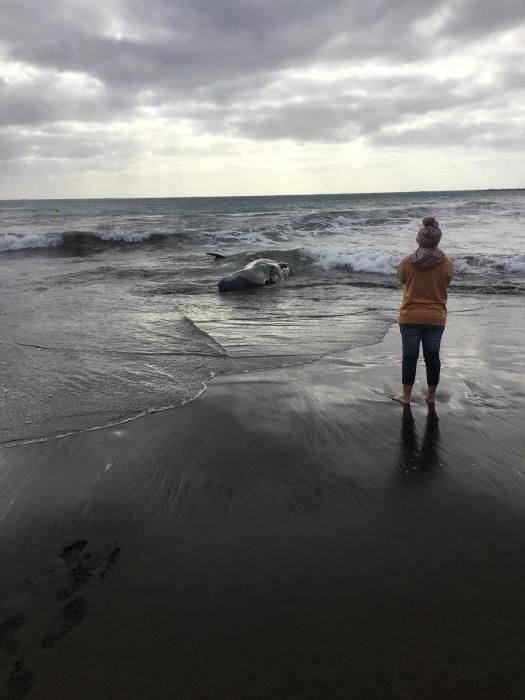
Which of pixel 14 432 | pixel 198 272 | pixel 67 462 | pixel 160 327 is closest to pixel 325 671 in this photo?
pixel 67 462

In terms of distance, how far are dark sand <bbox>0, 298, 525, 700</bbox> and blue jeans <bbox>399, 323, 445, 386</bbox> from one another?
0.44 metres

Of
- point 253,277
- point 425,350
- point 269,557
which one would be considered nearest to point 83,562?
point 269,557

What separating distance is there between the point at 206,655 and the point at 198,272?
1452cm

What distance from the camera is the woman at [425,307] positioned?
463cm

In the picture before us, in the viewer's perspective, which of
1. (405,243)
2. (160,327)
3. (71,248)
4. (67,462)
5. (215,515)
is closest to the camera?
(215,515)

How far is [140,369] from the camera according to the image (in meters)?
5.73

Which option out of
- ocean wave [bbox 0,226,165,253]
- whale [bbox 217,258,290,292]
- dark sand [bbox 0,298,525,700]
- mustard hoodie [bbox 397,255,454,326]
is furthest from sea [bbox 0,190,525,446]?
ocean wave [bbox 0,226,165,253]

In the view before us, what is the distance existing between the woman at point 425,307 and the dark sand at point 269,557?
1.52 feet

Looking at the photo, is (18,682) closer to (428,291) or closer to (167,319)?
(428,291)

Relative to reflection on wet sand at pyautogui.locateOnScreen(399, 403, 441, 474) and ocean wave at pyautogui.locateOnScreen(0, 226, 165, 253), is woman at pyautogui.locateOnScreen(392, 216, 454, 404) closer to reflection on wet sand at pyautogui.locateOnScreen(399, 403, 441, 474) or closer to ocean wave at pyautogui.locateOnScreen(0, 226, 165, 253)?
reflection on wet sand at pyautogui.locateOnScreen(399, 403, 441, 474)

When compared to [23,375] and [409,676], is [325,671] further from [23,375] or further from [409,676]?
[23,375]

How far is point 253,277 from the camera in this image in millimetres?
12617

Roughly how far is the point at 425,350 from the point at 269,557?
2.96 m

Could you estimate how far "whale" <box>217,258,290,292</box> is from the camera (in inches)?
477
